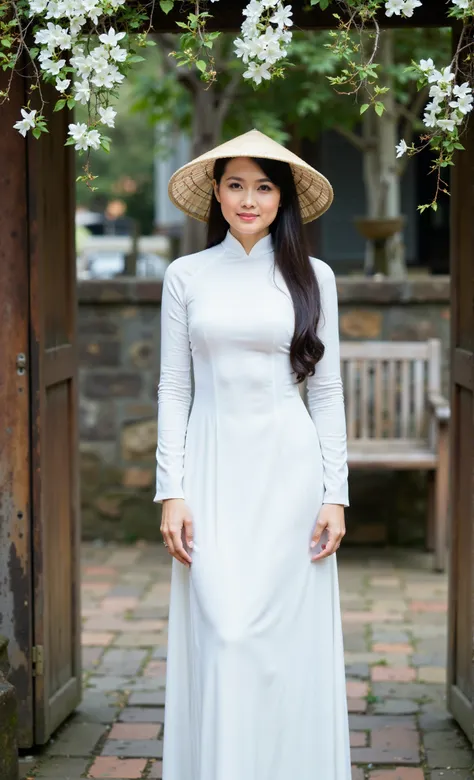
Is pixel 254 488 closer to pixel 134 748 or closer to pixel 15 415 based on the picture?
pixel 15 415

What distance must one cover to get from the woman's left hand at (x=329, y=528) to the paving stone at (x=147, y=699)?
1.68 meters

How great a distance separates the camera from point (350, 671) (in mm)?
4879

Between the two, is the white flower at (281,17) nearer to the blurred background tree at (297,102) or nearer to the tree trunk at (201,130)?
the blurred background tree at (297,102)

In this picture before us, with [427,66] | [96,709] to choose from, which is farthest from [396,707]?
[427,66]

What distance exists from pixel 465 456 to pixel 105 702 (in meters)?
1.69

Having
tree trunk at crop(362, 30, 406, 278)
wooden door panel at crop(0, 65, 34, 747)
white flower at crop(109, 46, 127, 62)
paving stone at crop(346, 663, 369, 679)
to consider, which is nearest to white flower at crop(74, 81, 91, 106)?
white flower at crop(109, 46, 127, 62)

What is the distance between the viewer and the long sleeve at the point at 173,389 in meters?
3.07

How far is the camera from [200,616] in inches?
119

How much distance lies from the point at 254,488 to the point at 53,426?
1303mm

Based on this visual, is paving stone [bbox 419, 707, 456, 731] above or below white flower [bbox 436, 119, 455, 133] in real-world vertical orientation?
below

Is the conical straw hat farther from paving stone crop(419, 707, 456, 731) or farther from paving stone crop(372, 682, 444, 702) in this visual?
paving stone crop(372, 682, 444, 702)

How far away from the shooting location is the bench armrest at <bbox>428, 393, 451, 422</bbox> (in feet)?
20.5

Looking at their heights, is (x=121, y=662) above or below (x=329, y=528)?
below

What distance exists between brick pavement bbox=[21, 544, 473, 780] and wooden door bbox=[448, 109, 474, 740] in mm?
213
